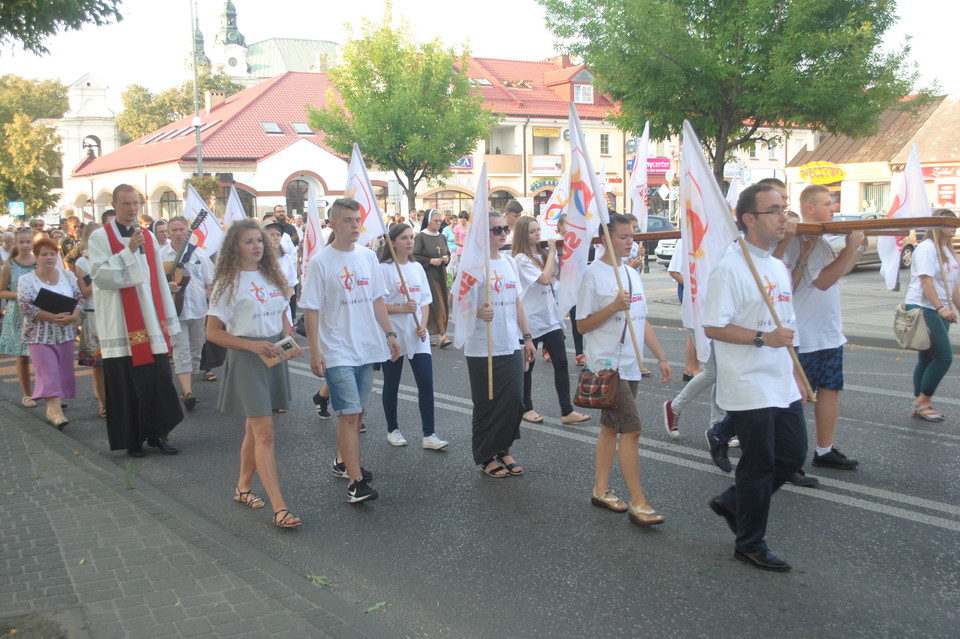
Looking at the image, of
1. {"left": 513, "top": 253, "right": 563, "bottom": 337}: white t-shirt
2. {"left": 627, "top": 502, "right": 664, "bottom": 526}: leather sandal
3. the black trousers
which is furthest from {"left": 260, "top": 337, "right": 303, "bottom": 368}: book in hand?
{"left": 513, "top": 253, "right": 563, "bottom": 337}: white t-shirt

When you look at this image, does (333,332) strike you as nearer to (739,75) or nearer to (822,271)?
(822,271)

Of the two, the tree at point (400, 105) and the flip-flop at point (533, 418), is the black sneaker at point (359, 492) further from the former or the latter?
the tree at point (400, 105)

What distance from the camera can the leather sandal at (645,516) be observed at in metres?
4.91

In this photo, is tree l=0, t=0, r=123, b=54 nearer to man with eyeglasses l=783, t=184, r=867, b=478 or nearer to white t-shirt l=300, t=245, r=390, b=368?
white t-shirt l=300, t=245, r=390, b=368

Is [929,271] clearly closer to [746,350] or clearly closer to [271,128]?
[746,350]

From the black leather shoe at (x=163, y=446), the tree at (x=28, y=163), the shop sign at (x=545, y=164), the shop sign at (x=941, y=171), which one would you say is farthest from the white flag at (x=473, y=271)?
the tree at (x=28, y=163)

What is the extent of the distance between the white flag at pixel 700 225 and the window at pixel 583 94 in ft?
162

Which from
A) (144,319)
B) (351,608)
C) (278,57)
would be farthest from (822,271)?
(278,57)

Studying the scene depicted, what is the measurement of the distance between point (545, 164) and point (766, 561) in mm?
47443

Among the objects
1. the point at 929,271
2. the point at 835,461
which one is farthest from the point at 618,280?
the point at 929,271

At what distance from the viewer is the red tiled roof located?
44469mm

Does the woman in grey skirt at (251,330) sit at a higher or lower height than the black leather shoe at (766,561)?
higher

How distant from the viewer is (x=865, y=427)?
7066 mm

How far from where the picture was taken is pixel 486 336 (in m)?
6.13
